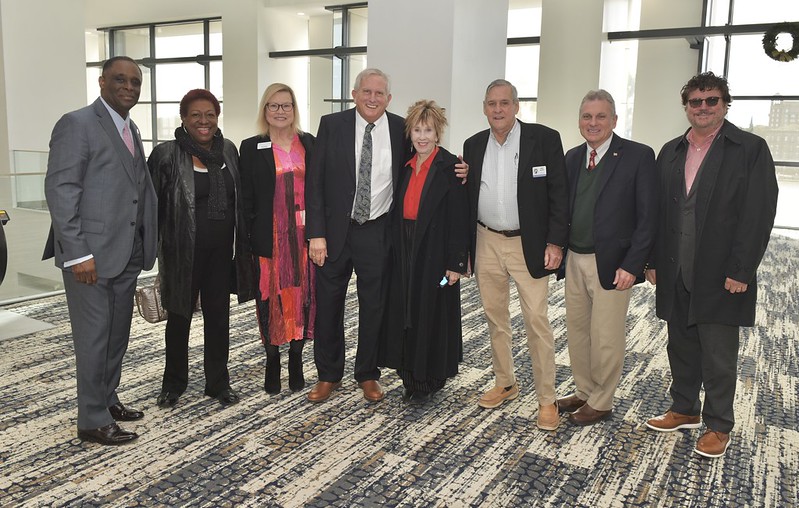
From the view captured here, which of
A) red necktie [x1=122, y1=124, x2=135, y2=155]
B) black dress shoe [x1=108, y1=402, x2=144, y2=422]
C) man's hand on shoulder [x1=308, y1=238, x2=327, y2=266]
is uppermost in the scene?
red necktie [x1=122, y1=124, x2=135, y2=155]

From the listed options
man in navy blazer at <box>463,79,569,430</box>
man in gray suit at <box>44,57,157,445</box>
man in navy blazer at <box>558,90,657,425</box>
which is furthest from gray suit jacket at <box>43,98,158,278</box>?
man in navy blazer at <box>558,90,657,425</box>

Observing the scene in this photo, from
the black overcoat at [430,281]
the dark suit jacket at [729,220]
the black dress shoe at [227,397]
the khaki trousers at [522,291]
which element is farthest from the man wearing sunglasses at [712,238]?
the black dress shoe at [227,397]

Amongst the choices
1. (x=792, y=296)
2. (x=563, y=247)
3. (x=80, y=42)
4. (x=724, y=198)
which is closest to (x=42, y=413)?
(x=563, y=247)

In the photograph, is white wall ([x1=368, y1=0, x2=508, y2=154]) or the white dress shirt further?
white wall ([x1=368, y1=0, x2=508, y2=154])

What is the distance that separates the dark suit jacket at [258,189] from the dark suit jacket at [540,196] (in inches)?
A: 48.0

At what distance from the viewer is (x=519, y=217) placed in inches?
131

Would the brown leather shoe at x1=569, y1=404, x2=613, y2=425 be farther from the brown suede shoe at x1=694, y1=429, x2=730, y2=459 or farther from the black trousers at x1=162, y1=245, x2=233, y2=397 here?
the black trousers at x1=162, y1=245, x2=233, y2=397

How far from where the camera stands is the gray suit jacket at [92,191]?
9.36ft

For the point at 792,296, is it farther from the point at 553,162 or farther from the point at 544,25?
the point at 544,25

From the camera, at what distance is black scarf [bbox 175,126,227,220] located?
3338 millimetres

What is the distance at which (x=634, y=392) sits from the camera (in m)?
4.02

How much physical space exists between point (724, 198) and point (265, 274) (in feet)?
7.99

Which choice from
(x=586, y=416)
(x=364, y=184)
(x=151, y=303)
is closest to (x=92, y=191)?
(x=151, y=303)

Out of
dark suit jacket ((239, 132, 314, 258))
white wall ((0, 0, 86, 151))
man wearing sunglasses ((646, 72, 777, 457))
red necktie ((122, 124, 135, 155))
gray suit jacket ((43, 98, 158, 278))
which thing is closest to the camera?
gray suit jacket ((43, 98, 158, 278))
